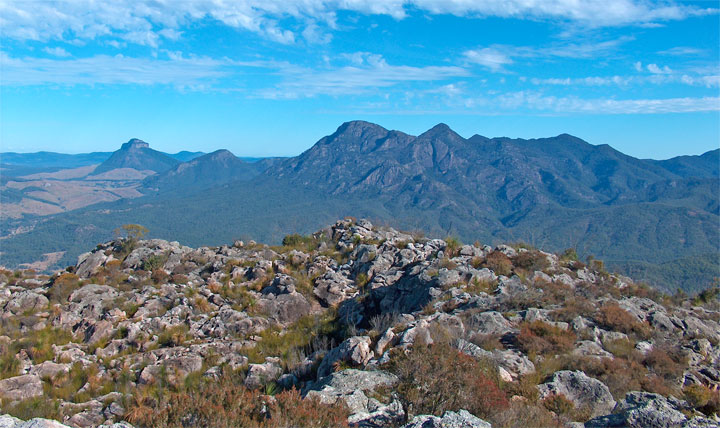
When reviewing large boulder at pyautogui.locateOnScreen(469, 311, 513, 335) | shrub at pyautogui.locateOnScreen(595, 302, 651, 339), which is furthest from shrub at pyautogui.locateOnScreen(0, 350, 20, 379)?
shrub at pyautogui.locateOnScreen(595, 302, 651, 339)

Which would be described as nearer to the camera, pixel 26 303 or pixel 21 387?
pixel 21 387

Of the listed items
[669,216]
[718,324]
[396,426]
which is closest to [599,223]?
[669,216]

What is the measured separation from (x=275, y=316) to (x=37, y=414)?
8.88 meters

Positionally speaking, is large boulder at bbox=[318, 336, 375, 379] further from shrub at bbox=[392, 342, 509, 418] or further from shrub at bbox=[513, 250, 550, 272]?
shrub at bbox=[513, 250, 550, 272]

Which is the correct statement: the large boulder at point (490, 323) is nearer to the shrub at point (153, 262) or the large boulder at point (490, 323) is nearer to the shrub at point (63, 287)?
the shrub at point (153, 262)

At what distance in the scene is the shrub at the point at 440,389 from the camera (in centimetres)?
688

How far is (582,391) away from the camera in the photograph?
9070 mm

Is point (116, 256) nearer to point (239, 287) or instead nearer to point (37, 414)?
point (239, 287)

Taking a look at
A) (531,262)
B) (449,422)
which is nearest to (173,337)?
(449,422)

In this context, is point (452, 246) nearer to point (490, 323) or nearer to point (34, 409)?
point (490, 323)

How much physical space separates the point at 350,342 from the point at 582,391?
561cm

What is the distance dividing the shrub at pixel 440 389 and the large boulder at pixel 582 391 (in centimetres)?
262

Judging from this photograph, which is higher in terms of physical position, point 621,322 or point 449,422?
point 449,422

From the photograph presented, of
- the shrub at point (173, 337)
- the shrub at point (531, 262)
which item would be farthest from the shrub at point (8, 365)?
the shrub at point (531, 262)
